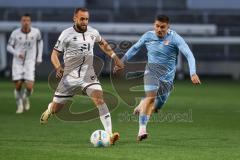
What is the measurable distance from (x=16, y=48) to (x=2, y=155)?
33.6ft

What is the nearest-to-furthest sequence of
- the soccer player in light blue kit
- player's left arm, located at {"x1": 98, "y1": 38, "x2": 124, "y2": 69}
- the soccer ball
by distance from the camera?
1. the soccer ball
2. player's left arm, located at {"x1": 98, "y1": 38, "x2": 124, "y2": 69}
3. the soccer player in light blue kit

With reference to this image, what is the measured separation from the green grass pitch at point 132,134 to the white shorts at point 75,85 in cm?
81

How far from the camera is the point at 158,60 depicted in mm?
15469

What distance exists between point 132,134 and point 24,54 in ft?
23.8

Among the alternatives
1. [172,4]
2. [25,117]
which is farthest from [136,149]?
[172,4]

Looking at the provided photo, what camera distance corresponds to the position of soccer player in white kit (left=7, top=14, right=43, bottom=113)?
22.2 metres

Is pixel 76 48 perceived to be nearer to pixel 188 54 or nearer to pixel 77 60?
pixel 77 60

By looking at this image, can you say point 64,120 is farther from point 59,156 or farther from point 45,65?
point 45,65

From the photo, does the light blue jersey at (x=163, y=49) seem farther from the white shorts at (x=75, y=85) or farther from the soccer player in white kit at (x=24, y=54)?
the soccer player in white kit at (x=24, y=54)

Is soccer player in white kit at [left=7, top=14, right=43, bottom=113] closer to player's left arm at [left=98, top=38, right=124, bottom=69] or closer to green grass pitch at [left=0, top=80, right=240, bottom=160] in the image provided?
green grass pitch at [left=0, top=80, right=240, bottom=160]

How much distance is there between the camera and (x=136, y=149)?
527 inches

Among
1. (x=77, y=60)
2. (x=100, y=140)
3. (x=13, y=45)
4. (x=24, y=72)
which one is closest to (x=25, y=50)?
(x=13, y=45)

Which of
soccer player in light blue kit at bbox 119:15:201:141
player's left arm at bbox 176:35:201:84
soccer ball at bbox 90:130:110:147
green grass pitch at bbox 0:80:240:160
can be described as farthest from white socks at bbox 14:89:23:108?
soccer ball at bbox 90:130:110:147

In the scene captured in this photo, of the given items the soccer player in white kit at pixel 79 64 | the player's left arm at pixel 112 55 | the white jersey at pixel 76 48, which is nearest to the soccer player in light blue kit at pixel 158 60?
the player's left arm at pixel 112 55
